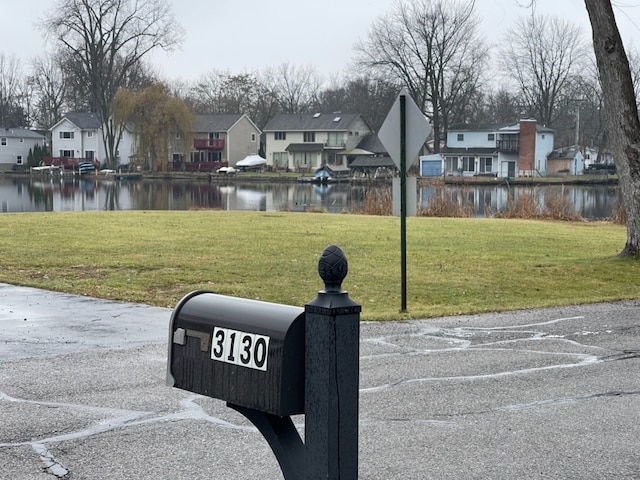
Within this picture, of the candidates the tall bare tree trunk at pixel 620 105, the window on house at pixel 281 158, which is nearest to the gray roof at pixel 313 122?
the window on house at pixel 281 158

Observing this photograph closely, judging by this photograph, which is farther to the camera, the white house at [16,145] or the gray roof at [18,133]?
the gray roof at [18,133]

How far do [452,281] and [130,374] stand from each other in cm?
788

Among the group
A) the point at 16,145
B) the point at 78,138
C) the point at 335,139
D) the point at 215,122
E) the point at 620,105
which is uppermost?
the point at 215,122

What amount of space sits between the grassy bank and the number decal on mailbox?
781 centimetres

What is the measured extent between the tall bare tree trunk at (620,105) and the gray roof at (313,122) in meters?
87.6

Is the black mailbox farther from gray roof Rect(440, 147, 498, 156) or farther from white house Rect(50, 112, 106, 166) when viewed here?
white house Rect(50, 112, 106, 166)

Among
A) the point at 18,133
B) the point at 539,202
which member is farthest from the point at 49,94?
the point at 539,202

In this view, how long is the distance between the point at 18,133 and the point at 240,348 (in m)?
116

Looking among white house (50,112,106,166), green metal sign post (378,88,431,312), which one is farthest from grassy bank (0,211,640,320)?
white house (50,112,106,166)

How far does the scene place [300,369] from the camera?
3.16 metres

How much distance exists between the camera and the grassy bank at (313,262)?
13281 mm

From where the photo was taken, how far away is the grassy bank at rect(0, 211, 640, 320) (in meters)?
13.3

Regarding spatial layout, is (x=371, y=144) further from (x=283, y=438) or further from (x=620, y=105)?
(x=283, y=438)

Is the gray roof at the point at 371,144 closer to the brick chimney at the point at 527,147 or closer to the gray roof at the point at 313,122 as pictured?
the gray roof at the point at 313,122
